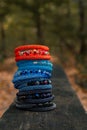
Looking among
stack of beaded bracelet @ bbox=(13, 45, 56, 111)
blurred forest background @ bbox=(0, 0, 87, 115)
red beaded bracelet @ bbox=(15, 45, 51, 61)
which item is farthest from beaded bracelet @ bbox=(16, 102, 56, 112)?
blurred forest background @ bbox=(0, 0, 87, 115)

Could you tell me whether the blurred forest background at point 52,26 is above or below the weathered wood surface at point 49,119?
above

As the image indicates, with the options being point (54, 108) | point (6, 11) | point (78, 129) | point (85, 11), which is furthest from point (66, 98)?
point (85, 11)

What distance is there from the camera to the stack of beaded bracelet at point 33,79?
6.84m

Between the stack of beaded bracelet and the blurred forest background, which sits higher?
the blurred forest background

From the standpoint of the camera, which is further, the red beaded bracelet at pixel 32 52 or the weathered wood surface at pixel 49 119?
the red beaded bracelet at pixel 32 52

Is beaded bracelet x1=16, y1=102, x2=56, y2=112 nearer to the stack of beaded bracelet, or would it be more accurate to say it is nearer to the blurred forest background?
the stack of beaded bracelet

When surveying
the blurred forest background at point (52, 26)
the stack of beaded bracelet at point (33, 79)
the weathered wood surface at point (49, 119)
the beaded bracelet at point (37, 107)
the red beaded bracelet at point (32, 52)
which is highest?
the blurred forest background at point (52, 26)

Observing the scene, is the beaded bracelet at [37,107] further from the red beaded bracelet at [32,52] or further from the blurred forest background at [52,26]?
the blurred forest background at [52,26]

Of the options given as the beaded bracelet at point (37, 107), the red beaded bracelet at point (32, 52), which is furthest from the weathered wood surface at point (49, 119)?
the red beaded bracelet at point (32, 52)

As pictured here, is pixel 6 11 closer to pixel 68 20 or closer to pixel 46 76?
pixel 68 20

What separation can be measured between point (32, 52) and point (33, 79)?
0.42 meters

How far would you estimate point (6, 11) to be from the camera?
87.0 feet

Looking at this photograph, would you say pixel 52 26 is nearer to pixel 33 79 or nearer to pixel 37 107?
pixel 33 79

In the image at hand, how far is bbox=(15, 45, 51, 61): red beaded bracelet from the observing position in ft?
23.0
